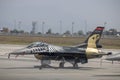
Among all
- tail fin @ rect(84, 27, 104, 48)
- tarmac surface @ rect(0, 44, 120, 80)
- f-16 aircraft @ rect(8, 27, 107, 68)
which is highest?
tail fin @ rect(84, 27, 104, 48)

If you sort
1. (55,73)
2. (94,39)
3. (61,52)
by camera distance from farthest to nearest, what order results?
(94,39)
(61,52)
(55,73)

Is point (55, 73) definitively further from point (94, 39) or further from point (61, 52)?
point (94, 39)

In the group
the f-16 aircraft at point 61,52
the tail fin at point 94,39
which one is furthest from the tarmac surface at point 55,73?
the tail fin at point 94,39

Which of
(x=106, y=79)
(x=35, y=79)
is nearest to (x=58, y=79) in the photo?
(x=35, y=79)

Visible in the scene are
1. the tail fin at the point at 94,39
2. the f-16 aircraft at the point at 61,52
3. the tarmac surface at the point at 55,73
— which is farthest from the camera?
the tail fin at the point at 94,39

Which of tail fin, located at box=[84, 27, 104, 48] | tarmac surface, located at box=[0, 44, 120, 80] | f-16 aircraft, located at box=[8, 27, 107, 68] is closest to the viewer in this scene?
tarmac surface, located at box=[0, 44, 120, 80]

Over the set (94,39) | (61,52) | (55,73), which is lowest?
(55,73)

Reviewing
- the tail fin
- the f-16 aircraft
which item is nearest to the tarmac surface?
the f-16 aircraft

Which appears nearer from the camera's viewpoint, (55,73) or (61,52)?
(55,73)

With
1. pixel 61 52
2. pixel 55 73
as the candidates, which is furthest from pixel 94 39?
pixel 55 73

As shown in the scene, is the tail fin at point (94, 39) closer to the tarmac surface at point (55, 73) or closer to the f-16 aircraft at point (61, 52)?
the f-16 aircraft at point (61, 52)

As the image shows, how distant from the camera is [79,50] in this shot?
110 feet

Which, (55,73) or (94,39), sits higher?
(94,39)

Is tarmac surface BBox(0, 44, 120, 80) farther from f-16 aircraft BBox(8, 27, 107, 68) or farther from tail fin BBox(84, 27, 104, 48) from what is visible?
tail fin BBox(84, 27, 104, 48)
